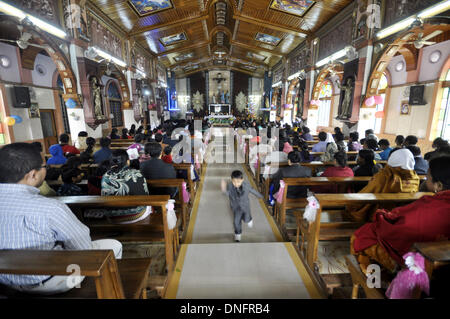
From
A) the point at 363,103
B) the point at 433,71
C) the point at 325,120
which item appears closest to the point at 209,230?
the point at 363,103

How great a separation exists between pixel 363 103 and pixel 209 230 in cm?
558

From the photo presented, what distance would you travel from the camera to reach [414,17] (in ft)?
14.0

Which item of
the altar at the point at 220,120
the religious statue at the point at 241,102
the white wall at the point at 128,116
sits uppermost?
the religious statue at the point at 241,102

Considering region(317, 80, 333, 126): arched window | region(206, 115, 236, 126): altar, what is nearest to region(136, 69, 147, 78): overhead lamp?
region(206, 115, 236, 126): altar

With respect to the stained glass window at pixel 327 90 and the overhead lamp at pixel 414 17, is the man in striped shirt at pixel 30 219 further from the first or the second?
the stained glass window at pixel 327 90

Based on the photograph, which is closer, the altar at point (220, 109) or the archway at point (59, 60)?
the archway at point (59, 60)

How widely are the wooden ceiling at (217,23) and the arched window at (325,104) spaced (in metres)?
3.00

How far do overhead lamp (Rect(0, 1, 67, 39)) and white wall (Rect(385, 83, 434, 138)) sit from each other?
32.5 ft

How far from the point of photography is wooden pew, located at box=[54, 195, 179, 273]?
189 cm

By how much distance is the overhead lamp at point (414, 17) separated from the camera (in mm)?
3788

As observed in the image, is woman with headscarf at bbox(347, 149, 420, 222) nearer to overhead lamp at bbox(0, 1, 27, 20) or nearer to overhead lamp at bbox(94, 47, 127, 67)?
overhead lamp at bbox(0, 1, 27, 20)

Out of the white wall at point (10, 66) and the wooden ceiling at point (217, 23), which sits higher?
the wooden ceiling at point (217, 23)

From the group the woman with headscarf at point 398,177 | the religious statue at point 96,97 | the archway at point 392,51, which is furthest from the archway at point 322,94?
the religious statue at point 96,97
